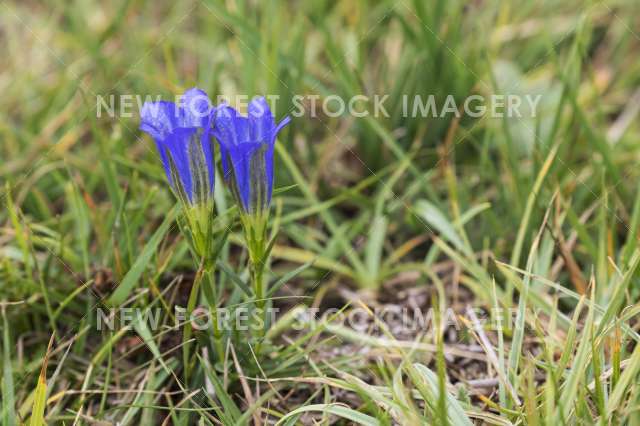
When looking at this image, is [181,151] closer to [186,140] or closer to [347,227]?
[186,140]

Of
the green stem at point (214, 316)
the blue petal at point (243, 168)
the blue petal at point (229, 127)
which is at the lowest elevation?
the green stem at point (214, 316)

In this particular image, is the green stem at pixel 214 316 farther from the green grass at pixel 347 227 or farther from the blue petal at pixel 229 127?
the blue petal at pixel 229 127

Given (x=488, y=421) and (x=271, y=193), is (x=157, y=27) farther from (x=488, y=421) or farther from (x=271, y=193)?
(x=488, y=421)

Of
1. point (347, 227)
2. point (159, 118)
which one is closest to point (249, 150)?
point (159, 118)

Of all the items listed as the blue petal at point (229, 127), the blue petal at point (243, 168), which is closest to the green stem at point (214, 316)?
the blue petal at point (243, 168)

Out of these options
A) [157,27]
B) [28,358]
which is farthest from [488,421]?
[157,27]
